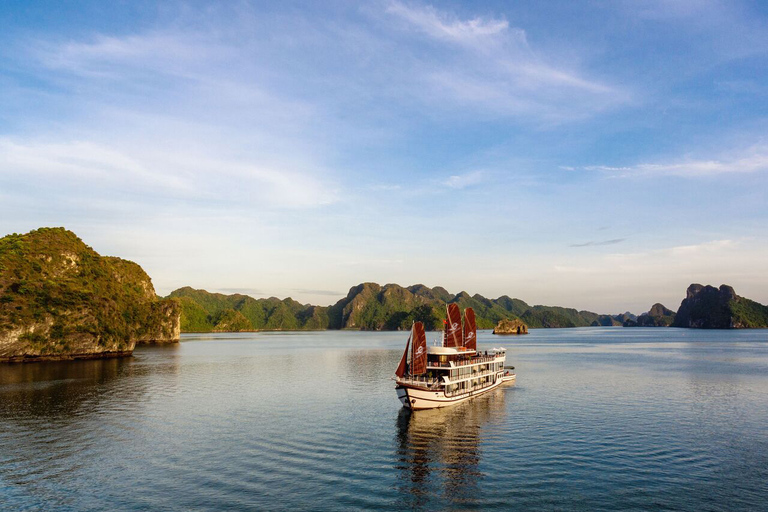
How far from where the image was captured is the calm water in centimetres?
3278

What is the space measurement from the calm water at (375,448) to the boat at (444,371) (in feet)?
8.19

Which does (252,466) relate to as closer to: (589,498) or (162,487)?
(162,487)

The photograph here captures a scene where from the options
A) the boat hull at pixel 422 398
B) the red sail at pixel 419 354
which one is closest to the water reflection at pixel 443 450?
the boat hull at pixel 422 398

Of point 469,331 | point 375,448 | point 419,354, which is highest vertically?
point 469,331

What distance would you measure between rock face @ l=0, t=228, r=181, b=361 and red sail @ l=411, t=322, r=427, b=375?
117m

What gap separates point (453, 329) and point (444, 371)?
14.4 metres

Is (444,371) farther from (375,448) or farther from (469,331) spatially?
(375,448)

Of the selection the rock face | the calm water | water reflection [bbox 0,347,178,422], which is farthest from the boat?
the rock face

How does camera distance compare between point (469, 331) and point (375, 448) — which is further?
point (469, 331)

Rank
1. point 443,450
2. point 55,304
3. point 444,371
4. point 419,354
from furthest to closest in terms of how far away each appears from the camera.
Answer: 1. point 55,304
2. point 444,371
3. point 419,354
4. point 443,450

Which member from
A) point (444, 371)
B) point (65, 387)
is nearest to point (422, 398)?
point (444, 371)

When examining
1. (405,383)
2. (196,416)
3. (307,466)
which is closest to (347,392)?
(405,383)

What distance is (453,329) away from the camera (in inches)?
3356

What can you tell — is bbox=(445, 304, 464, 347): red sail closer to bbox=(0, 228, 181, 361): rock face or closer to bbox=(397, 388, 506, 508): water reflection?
bbox=(397, 388, 506, 508): water reflection
